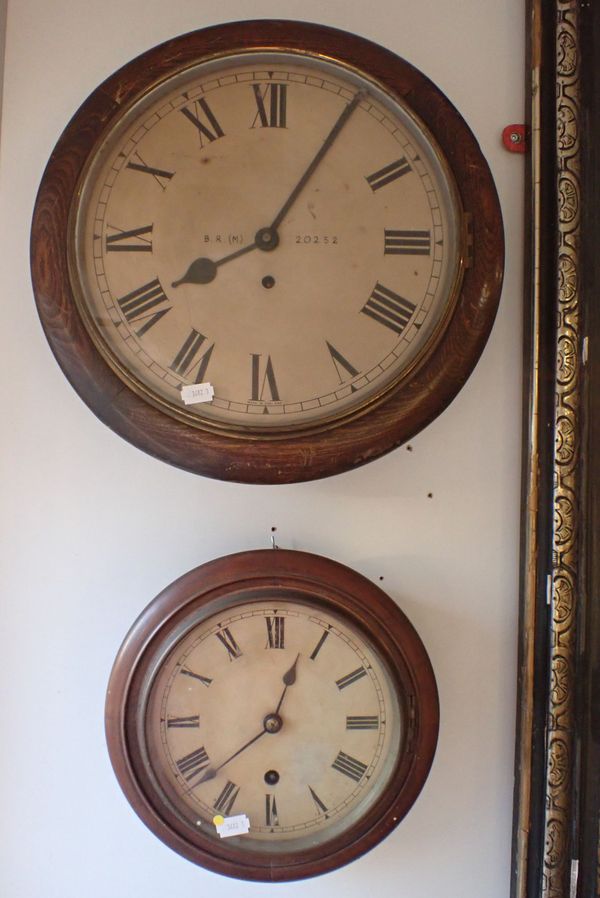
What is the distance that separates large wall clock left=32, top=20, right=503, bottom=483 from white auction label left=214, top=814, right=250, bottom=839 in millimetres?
378

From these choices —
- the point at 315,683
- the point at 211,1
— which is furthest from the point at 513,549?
the point at 211,1

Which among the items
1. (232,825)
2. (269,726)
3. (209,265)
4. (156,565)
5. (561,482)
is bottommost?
(232,825)

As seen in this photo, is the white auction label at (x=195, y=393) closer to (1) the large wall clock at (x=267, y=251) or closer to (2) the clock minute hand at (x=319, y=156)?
(1) the large wall clock at (x=267, y=251)

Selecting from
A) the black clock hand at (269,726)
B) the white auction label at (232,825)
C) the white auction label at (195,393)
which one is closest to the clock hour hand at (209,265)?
the white auction label at (195,393)

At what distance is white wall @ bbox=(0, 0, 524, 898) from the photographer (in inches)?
38.0

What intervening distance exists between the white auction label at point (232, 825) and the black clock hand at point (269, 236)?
1.95 ft

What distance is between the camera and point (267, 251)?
89 centimetres

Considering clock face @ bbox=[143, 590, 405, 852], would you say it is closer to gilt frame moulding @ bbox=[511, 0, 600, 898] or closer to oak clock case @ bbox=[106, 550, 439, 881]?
oak clock case @ bbox=[106, 550, 439, 881]

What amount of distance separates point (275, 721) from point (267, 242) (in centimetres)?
53

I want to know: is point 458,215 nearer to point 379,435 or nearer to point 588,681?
point 379,435

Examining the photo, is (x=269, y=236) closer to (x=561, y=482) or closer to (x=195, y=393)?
(x=195, y=393)

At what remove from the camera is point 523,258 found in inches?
38.7

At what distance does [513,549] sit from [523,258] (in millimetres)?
359

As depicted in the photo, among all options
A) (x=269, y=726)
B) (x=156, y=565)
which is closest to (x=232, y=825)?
(x=269, y=726)
